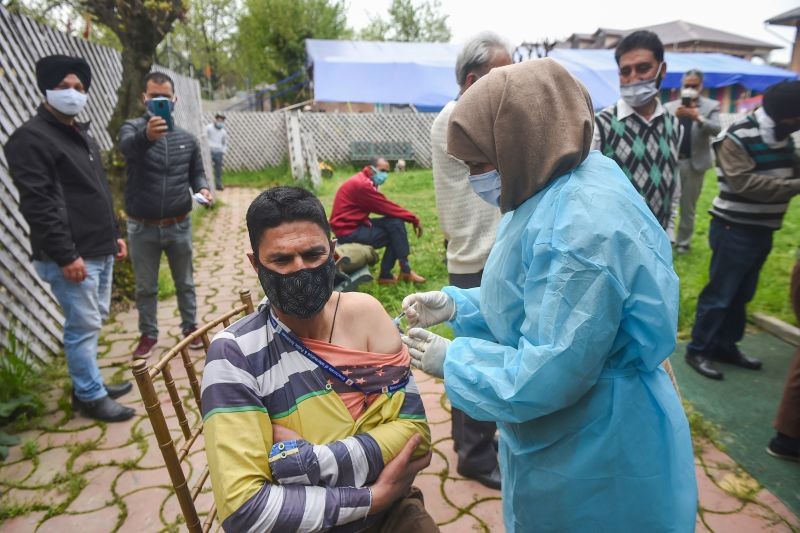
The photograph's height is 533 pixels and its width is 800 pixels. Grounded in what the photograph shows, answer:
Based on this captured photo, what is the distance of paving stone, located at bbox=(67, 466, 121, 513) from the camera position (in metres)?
2.30

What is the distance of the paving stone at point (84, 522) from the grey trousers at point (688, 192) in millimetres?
5773

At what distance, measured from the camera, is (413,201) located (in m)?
8.90

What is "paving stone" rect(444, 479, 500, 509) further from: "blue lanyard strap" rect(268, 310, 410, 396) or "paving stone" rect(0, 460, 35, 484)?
"paving stone" rect(0, 460, 35, 484)

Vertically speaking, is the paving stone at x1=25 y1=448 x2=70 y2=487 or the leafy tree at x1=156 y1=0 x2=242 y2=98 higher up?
the leafy tree at x1=156 y1=0 x2=242 y2=98

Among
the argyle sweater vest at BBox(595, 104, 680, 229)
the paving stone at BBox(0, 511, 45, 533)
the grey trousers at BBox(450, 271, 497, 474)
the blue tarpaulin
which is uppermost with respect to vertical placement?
the blue tarpaulin

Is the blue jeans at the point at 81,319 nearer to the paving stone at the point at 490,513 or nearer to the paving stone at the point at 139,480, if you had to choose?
the paving stone at the point at 139,480

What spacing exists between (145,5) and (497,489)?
554 centimetres

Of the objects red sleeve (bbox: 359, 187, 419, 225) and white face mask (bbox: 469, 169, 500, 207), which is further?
red sleeve (bbox: 359, 187, 419, 225)

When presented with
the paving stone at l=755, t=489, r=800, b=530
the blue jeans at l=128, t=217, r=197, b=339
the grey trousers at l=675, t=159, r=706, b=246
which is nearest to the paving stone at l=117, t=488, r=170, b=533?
the blue jeans at l=128, t=217, r=197, b=339

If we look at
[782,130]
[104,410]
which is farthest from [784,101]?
[104,410]

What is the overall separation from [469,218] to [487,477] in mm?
1233

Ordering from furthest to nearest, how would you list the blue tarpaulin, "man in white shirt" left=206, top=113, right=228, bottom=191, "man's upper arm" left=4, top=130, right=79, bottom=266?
the blue tarpaulin, "man in white shirt" left=206, top=113, right=228, bottom=191, "man's upper arm" left=4, top=130, right=79, bottom=266

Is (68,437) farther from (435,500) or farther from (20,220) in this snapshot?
(435,500)

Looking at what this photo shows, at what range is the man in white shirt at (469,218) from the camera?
2.22m
